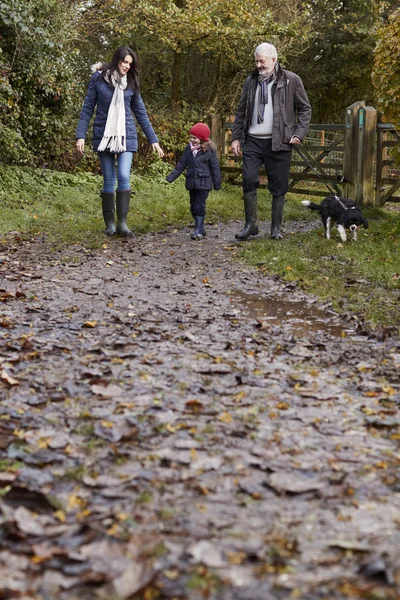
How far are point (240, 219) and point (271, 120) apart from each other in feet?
11.1

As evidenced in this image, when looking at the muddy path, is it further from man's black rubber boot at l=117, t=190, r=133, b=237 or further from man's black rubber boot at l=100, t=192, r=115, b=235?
man's black rubber boot at l=100, t=192, r=115, b=235

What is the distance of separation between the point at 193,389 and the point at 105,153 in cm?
584

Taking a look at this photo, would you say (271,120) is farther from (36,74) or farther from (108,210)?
(36,74)

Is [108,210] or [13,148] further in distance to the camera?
[13,148]

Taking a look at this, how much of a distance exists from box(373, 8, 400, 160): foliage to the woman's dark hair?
321 cm

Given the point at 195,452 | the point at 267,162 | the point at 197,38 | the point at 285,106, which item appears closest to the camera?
the point at 195,452

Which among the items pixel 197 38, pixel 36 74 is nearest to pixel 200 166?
pixel 36 74

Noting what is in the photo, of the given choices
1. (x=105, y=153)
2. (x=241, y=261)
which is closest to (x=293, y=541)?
(x=241, y=261)

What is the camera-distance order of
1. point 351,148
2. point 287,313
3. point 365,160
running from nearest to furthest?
point 287,313
point 365,160
point 351,148

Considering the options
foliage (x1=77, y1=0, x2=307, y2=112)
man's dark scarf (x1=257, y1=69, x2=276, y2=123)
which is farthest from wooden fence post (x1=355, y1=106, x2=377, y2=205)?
foliage (x1=77, y1=0, x2=307, y2=112)

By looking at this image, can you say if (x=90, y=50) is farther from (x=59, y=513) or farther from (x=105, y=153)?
(x=59, y=513)

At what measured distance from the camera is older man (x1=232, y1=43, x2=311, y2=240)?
905cm

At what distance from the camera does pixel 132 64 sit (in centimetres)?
917

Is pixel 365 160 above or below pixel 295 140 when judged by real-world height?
below
